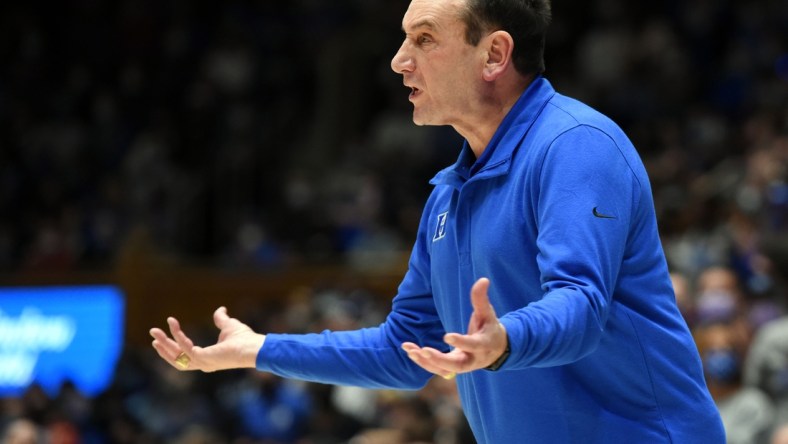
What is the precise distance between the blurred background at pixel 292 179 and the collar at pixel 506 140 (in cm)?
309

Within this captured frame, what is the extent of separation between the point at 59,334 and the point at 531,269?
33.9ft

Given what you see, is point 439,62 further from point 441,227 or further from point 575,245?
point 575,245

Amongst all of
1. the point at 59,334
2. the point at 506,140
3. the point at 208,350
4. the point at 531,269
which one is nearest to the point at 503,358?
the point at 531,269

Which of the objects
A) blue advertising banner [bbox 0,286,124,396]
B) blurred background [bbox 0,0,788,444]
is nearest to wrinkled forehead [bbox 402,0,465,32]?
blurred background [bbox 0,0,788,444]

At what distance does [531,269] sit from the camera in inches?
96.0

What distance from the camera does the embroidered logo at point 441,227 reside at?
2.73 metres

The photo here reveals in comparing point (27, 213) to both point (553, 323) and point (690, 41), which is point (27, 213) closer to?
point (690, 41)

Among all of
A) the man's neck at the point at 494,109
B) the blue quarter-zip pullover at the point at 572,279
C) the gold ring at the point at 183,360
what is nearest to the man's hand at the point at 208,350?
the gold ring at the point at 183,360

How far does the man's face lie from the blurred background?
317 cm

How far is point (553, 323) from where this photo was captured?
2096 millimetres

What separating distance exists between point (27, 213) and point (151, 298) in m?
2.64

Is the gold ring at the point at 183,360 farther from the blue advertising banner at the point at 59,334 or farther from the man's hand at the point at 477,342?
the blue advertising banner at the point at 59,334

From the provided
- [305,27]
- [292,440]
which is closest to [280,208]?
[305,27]

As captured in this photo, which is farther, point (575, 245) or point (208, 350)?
point (208, 350)
